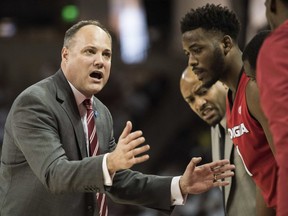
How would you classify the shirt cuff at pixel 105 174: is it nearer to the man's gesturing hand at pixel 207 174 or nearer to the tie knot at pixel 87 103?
the man's gesturing hand at pixel 207 174

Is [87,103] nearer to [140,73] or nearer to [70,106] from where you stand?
[70,106]

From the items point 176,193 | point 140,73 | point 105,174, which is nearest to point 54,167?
point 105,174

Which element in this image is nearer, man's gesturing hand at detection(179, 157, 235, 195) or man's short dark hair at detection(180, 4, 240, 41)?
man's gesturing hand at detection(179, 157, 235, 195)

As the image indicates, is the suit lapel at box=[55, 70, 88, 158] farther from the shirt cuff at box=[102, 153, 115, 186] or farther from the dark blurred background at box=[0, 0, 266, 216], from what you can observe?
the dark blurred background at box=[0, 0, 266, 216]

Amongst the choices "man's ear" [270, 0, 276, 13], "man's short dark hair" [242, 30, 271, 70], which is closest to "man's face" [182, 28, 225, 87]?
"man's short dark hair" [242, 30, 271, 70]

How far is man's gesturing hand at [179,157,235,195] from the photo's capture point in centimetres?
320

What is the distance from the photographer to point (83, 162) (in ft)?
9.87

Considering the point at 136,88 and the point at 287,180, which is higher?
the point at 287,180

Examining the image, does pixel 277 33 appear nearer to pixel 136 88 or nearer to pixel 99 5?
pixel 136 88

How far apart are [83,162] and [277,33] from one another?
121 centimetres

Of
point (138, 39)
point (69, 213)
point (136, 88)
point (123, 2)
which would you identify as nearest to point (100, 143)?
point (69, 213)

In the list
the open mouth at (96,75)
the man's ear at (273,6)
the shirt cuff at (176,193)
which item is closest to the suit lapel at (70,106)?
the open mouth at (96,75)

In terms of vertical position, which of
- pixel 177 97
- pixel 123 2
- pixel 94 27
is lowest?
pixel 177 97

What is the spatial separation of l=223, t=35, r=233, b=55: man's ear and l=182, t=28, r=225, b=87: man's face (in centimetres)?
4
